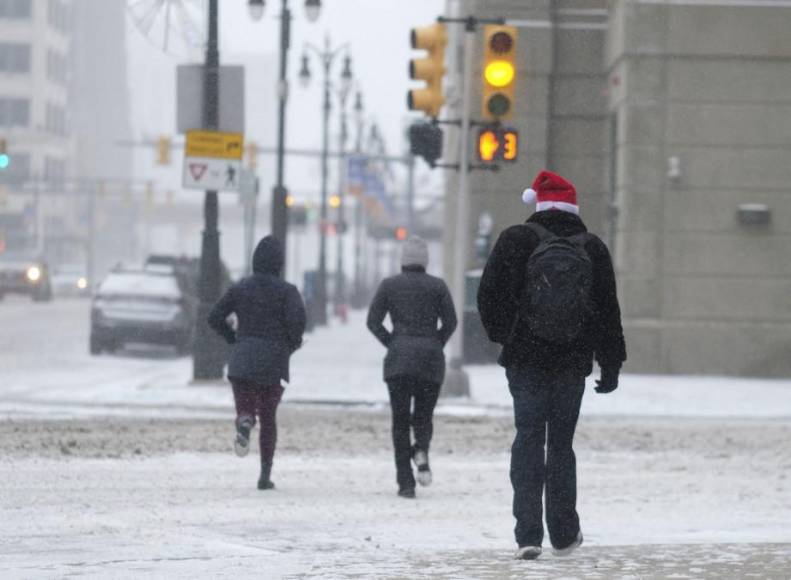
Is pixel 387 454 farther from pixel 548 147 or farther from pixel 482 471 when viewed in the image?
pixel 548 147

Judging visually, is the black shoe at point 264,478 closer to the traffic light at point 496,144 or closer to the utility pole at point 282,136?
the traffic light at point 496,144

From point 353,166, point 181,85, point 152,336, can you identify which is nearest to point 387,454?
point 181,85

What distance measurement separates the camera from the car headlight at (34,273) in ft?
222

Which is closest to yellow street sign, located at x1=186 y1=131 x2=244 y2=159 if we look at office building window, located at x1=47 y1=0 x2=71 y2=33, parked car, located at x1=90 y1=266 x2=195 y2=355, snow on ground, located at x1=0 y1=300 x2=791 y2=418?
snow on ground, located at x1=0 y1=300 x2=791 y2=418

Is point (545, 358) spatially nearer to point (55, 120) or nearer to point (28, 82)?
point (28, 82)

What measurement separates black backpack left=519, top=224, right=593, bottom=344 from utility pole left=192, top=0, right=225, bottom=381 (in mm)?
15572

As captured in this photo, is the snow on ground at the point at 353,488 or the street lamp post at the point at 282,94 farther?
the street lamp post at the point at 282,94

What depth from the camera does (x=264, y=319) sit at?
13.7 m

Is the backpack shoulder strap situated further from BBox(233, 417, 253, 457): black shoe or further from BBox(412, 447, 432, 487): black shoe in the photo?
BBox(233, 417, 253, 457): black shoe

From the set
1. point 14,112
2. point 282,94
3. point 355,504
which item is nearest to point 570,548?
point 355,504

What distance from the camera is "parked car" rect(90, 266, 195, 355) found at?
32.9m

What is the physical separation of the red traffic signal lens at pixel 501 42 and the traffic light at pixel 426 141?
176 cm

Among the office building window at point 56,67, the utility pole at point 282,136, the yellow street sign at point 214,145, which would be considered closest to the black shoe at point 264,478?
the yellow street sign at point 214,145

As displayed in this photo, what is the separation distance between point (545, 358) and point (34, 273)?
60441mm
